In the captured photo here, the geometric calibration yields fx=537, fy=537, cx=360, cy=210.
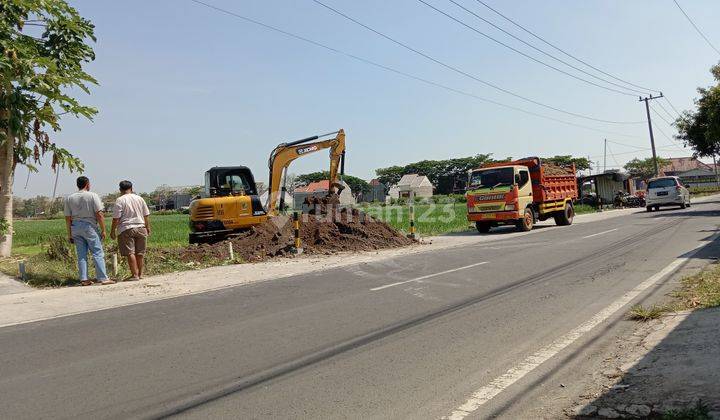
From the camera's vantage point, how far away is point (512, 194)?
20.2 meters

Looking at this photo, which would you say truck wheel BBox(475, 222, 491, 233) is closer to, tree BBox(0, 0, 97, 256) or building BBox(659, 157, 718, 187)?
tree BBox(0, 0, 97, 256)

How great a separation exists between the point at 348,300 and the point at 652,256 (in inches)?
285

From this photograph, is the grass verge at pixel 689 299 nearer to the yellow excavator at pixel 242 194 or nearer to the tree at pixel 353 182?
the yellow excavator at pixel 242 194

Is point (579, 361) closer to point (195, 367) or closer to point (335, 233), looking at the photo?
point (195, 367)

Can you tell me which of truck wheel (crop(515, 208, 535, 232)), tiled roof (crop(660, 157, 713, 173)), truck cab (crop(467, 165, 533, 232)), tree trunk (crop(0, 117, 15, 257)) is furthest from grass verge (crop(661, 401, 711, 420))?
tiled roof (crop(660, 157, 713, 173))

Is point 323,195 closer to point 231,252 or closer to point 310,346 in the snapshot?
point 231,252

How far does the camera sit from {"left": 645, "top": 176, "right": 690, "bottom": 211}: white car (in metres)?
31.6

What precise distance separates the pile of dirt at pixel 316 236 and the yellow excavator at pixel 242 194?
468 millimetres

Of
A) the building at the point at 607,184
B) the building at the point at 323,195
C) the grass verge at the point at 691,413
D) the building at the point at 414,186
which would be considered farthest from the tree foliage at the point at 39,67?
the building at the point at 414,186

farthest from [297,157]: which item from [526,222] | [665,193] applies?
[665,193]

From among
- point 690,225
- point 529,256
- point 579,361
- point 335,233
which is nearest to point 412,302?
point 579,361

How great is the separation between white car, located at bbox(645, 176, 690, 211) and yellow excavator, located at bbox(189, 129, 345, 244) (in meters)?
23.5

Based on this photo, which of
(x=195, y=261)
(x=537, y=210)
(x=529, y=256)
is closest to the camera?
(x=529, y=256)

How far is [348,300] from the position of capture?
26.0 feet
